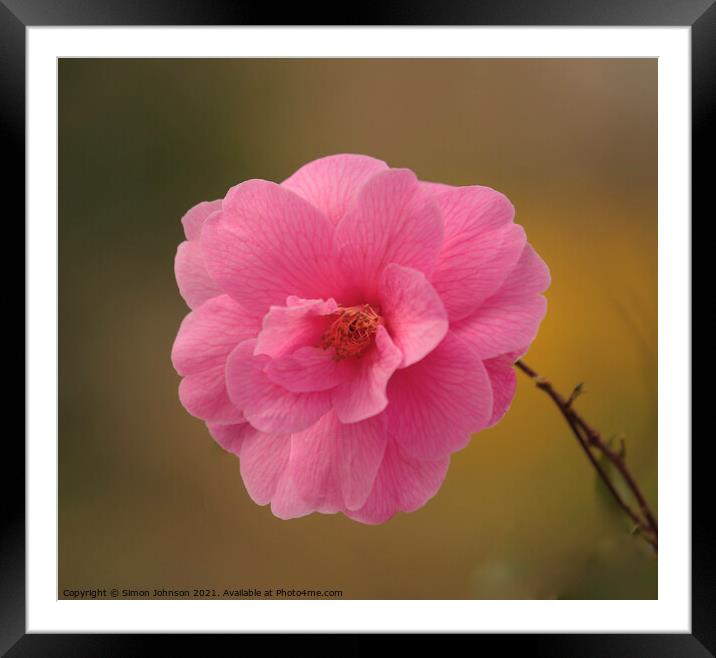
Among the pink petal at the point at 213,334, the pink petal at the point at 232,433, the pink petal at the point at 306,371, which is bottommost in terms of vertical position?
the pink petal at the point at 232,433

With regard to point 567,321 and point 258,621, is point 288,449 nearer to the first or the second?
point 258,621

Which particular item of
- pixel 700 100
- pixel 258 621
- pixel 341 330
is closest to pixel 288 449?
pixel 341 330

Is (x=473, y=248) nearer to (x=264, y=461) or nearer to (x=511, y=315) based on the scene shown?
(x=511, y=315)

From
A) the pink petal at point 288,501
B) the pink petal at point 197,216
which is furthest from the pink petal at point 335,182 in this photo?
the pink petal at point 288,501

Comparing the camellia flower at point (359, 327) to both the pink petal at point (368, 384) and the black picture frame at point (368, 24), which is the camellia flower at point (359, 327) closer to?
the pink petal at point (368, 384)

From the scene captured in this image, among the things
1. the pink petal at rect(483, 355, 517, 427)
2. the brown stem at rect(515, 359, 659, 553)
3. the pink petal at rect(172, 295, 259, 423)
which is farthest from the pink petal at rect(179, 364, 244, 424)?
the brown stem at rect(515, 359, 659, 553)

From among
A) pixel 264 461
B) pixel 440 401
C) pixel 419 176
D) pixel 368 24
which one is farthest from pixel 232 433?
pixel 368 24

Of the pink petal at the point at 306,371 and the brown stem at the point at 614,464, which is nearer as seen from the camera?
the pink petal at the point at 306,371

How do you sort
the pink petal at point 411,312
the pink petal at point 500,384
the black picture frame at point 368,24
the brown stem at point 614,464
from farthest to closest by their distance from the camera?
the black picture frame at point 368,24 → the brown stem at point 614,464 → the pink petal at point 500,384 → the pink petal at point 411,312
